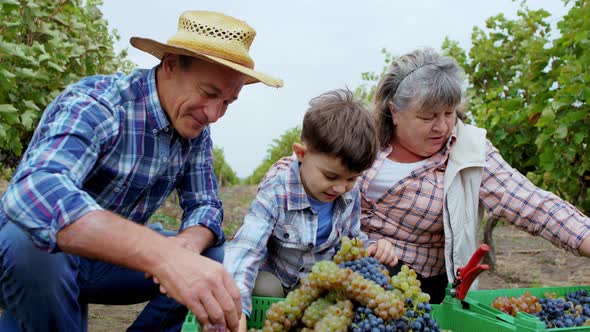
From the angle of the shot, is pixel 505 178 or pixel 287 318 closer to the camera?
pixel 287 318

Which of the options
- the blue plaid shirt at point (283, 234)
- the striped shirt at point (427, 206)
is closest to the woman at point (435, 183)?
the striped shirt at point (427, 206)

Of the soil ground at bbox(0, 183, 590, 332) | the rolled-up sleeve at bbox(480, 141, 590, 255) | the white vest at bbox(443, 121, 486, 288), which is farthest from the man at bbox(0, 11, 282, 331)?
the soil ground at bbox(0, 183, 590, 332)

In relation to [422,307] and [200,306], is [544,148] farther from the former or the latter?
[200,306]

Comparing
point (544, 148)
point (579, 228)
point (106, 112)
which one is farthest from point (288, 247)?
point (544, 148)

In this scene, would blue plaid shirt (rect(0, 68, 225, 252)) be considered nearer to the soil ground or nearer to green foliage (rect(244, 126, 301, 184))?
the soil ground

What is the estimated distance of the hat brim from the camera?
2117 millimetres

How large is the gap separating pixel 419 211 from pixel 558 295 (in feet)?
2.21

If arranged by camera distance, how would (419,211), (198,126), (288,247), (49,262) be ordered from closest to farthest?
(49,262) → (198,126) → (288,247) → (419,211)

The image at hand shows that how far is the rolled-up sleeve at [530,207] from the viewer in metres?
2.73

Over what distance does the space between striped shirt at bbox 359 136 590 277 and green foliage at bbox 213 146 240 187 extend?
27.3 ft

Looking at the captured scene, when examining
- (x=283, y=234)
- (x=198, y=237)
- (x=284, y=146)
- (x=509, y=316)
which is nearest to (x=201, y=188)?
(x=198, y=237)

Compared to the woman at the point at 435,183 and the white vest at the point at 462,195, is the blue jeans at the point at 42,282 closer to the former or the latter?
the woman at the point at 435,183

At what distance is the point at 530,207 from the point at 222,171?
31.3ft

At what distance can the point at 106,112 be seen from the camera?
7.25 ft
